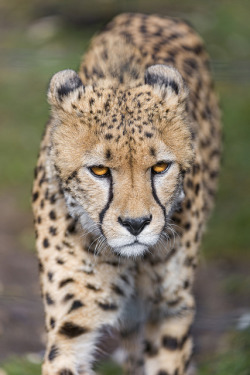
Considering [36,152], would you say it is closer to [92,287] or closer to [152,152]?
[92,287]

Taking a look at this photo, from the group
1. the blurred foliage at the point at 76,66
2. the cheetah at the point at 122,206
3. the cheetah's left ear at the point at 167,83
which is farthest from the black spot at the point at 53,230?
the blurred foliage at the point at 76,66

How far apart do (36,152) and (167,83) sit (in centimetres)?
361

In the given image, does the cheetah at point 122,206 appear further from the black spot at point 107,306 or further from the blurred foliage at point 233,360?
the blurred foliage at point 233,360

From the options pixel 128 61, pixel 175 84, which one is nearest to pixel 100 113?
pixel 175 84

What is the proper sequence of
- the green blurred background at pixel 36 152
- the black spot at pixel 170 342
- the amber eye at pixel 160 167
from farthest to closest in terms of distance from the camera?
the green blurred background at pixel 36 152, the black spot at pixel 170 342, the amber eye at pixel 160 167

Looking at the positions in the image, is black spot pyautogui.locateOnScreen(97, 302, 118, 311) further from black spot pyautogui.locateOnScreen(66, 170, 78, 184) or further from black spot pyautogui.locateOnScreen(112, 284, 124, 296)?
black spot pyautogui.locateOnScreen(66, 170, 78, 184)

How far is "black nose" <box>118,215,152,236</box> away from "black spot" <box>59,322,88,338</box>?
570 millimetres

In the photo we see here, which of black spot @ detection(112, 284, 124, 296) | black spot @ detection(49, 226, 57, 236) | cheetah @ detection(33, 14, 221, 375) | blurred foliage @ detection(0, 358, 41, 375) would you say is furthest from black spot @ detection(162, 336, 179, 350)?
blurred foliage @ detection(0, 358, 41, 375)

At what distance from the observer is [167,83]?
2703 millimetres

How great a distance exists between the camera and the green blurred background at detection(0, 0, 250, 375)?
4.10 m

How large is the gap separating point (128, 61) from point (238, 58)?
14.9 ft

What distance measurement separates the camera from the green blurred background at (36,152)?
4.10 meters

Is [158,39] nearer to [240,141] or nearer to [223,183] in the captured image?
[223,183]

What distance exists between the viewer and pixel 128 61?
9.99 ft
